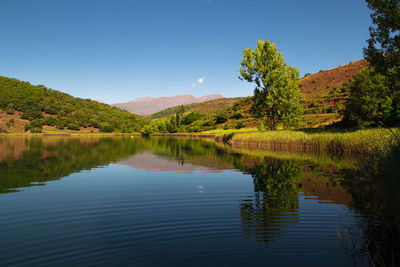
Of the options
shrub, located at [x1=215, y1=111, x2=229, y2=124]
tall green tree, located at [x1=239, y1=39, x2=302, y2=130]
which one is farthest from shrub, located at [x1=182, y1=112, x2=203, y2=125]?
tall green tree, located at [x1=239, y1=39, x2=302, y2=130]

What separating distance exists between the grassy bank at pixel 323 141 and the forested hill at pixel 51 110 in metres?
124

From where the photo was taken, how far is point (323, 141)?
34.0m

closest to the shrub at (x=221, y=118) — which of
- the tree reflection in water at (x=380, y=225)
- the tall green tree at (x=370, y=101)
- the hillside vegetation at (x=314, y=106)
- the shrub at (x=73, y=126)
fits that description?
the hillside vegetation at (x=314, y=106)

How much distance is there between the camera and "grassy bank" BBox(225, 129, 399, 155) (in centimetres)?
2824

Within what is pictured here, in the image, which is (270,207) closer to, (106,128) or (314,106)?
(314,106)

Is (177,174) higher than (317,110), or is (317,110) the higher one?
(317,110)

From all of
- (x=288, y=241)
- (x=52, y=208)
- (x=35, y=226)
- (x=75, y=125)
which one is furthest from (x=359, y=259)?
(x=75, y=125)

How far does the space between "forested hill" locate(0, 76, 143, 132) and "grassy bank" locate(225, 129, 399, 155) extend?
123650mm

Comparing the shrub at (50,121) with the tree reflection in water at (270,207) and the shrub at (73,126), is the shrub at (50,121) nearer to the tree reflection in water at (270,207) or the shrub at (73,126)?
the shrub at (73,126)

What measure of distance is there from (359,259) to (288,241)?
1838 millimetres

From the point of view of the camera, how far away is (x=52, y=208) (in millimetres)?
11680

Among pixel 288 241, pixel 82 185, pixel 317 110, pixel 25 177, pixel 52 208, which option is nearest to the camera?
pixel 288 241

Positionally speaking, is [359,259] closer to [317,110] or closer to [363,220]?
[363,220]

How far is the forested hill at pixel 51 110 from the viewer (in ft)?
472
